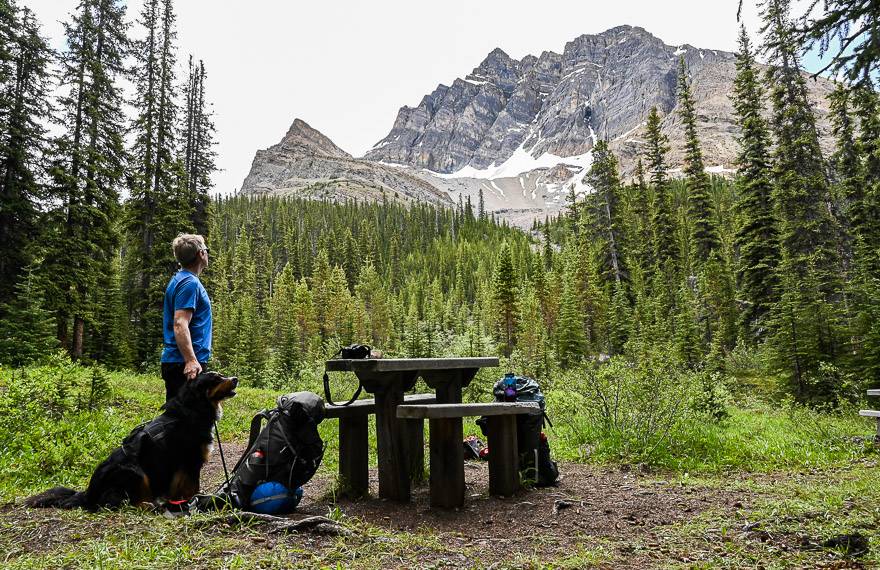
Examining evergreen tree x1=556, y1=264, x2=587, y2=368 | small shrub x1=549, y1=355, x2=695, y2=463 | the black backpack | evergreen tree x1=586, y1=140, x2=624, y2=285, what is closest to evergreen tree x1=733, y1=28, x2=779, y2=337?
evergreen tree x1=556, y1=264, x2=587, y2=368

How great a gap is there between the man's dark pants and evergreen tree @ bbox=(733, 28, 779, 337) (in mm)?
25651

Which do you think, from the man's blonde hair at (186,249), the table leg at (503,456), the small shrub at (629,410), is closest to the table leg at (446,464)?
the table leg at (503,456)

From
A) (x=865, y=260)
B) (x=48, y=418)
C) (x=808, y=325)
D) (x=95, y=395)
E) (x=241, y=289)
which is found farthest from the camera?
(x=241, y=289)

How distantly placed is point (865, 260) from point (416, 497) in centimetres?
2071

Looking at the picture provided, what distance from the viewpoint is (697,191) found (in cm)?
3231

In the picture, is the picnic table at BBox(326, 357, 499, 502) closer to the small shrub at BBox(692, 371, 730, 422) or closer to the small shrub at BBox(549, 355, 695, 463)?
the small shrub at BBox(549, 355, 695, 463)

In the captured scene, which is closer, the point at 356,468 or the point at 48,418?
the point at 356,468

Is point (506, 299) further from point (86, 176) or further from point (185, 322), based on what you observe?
point (185, 322)

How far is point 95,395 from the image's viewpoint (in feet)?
25.0

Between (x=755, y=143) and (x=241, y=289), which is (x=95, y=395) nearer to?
(x=755, y=143)

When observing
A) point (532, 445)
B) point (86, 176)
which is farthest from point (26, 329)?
point (532, 445)

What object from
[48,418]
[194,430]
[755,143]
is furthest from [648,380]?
[755,143]

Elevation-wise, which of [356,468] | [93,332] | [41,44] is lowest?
[356,468]

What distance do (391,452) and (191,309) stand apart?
214 centimetres
